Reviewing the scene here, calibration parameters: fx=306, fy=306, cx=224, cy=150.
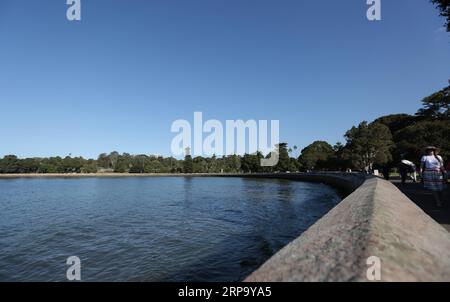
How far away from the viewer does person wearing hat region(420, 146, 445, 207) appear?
9.97 meters

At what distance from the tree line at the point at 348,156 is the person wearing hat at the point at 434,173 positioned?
21.1 metres

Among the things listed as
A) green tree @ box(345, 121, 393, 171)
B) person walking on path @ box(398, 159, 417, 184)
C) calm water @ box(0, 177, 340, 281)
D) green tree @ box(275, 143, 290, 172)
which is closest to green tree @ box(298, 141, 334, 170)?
green tree @ box(275, 143, 290, 172)

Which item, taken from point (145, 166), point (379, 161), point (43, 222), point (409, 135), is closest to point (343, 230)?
point (43, 222)

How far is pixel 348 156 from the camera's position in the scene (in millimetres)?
62500

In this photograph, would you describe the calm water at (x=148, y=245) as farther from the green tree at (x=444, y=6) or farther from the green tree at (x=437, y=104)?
the green tree at (x=437, y=104)

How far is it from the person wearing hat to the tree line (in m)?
21.1

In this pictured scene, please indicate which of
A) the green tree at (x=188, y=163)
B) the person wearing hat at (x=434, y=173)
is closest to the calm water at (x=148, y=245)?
the person wearing hat at (x=434, y=173)

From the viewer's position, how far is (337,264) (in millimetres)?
3102

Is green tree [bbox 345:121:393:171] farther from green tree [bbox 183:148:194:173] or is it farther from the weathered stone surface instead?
green tree [bbox 183:148:194:173]

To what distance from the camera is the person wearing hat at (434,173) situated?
9969mm

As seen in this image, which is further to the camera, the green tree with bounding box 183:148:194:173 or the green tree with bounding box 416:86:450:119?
the green tree with bounding box 183:148:194:173

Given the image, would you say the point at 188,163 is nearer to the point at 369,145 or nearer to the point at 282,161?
the point at 282,161

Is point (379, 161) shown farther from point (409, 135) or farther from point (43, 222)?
point (43, 222)
